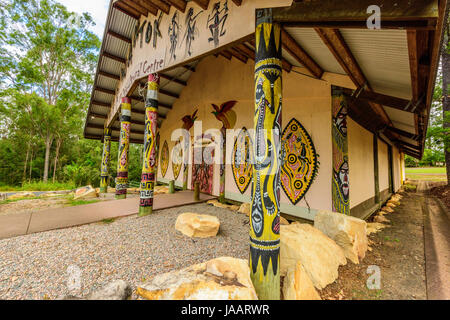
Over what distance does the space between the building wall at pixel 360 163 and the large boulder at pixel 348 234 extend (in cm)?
227

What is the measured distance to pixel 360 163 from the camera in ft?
20.1

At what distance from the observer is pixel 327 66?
444cm

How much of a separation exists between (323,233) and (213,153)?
534 centimetres

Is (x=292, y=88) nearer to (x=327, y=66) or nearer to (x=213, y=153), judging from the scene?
(x=327, y=66)

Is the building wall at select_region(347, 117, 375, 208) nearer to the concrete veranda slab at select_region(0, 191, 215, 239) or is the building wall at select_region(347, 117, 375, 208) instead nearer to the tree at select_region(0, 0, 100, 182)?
the concrete veranda slab at select_region(0, 191, 215, 239)

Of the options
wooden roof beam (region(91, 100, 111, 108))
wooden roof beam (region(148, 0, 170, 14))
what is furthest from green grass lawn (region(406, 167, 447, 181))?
wooden roof beam (region(91, 100, 111, 108))

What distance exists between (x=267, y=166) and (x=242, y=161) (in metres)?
4.53

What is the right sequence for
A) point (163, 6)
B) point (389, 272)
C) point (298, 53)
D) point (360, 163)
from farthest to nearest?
1. point (360, 163)
2. point (163, 6)
3. point (298, 53)
4. point (389, 272)

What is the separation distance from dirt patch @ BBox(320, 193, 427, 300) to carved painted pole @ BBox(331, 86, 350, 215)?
0.98 metres

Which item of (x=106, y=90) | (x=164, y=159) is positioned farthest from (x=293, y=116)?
(x=164, y=159)

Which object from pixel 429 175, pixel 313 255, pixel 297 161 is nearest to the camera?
pixel 313 255

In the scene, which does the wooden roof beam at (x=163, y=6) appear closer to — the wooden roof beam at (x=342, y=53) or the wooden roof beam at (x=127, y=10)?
the wooden roof beam at (x=127, y=10)

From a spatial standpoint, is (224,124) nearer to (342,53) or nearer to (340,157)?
(340,157)

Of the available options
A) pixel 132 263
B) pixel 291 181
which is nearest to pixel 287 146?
pixel 291 181
